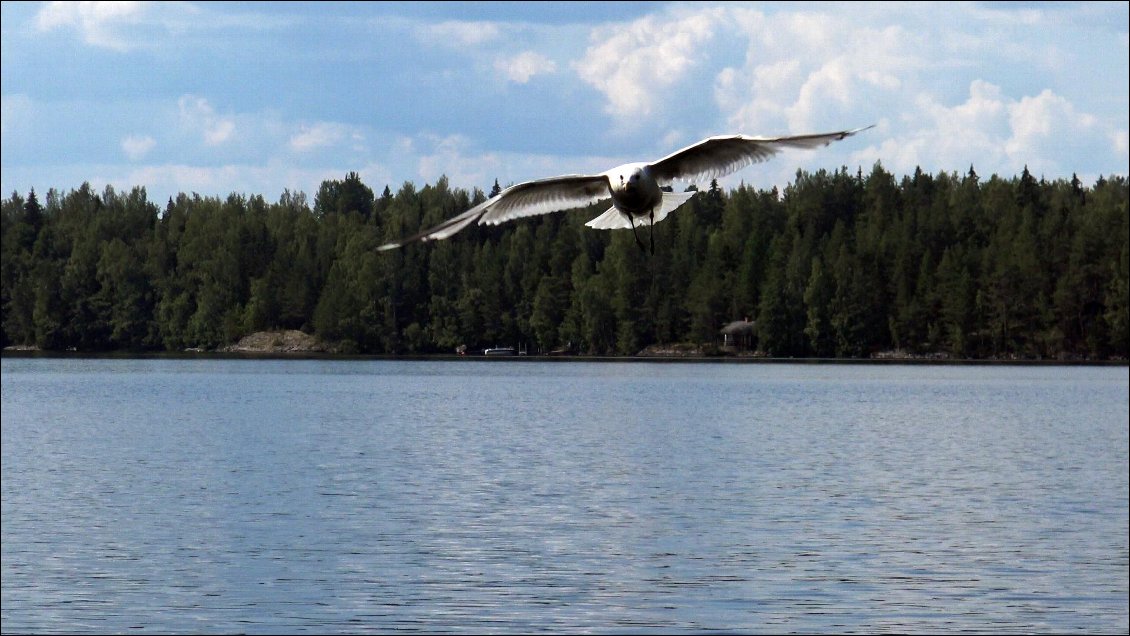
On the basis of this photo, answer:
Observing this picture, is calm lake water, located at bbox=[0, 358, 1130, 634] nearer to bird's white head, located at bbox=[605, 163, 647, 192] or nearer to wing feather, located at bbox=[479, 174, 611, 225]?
wing feather, located at bbox=[479, 174, 611, 225]

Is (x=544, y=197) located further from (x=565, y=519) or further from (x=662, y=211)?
(x=565, y=519)

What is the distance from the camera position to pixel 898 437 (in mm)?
82438

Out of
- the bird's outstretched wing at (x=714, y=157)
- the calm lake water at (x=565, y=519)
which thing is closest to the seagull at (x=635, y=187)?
the bird's outstretched wing at (x=714, y=157)

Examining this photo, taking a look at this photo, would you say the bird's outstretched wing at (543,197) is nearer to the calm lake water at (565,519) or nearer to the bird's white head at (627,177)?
the bird's white head at (627,177)

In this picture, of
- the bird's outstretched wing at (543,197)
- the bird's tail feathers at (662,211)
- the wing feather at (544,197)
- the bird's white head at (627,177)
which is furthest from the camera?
the bird's tail feathers at (662,211)

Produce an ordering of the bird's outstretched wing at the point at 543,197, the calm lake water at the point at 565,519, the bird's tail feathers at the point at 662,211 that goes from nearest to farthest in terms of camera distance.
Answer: the bird's outstretched wing at the point at 543,197, the bird's tail feathers at the point at 662,211, the calm lake water at the point at 565,519

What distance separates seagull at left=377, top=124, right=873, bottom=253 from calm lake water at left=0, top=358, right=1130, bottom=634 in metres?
21.8

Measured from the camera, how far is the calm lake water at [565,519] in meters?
37.0

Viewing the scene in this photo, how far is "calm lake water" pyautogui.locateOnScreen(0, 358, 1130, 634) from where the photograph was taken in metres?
37.0

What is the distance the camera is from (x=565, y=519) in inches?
1977

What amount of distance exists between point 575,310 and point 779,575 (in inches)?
6152

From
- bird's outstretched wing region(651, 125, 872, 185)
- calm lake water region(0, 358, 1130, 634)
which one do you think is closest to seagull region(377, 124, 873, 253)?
bird's outstretched wing region(651, 125, 872, 185)

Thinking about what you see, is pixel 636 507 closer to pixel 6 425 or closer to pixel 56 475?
pixel 56 475

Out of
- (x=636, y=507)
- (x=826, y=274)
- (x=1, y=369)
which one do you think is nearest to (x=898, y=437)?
(x=636, y=507)
